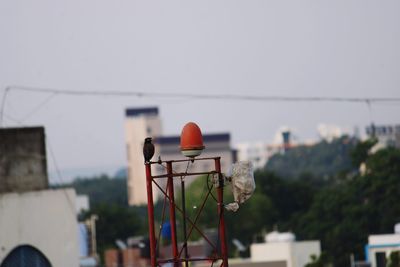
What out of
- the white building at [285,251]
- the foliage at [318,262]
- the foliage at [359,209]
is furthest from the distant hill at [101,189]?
the foliage at [318,262]

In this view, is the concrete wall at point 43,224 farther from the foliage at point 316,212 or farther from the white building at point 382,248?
the foliage at point 316,212

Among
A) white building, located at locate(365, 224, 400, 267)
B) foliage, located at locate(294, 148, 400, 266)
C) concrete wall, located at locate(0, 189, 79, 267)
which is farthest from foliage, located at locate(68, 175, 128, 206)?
concrete wall, located at locate(0, 189, 79, 267)

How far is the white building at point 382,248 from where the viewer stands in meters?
48.5

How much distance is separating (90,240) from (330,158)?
370 ft

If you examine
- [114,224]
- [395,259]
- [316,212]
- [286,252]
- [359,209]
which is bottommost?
[286,252]

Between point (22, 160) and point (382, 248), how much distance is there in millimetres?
23760

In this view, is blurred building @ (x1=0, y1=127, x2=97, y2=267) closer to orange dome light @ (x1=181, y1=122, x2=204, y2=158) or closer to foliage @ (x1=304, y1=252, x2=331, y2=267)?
orange dome light @ (x1=181, y1=122, x2=204, y2=158)

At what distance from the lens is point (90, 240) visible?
86.4m

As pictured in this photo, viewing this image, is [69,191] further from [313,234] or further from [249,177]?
[313,234]

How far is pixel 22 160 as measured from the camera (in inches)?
1119

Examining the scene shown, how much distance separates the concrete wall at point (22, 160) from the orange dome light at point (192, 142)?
11348mm

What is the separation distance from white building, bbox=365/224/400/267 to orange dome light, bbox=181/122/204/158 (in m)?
31.0

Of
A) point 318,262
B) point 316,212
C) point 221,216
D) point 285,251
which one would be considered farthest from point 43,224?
point 316,212

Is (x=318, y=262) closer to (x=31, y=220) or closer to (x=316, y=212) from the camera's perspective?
(x=31, y=220)
